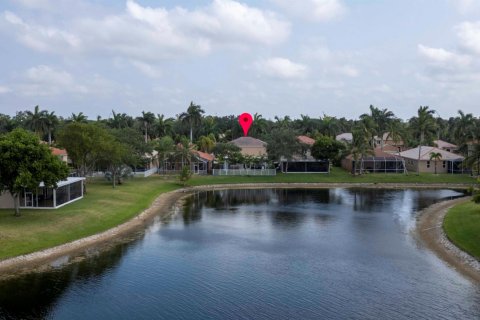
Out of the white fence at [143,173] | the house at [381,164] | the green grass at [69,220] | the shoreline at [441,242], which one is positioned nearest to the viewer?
the shoreline at [441,242]

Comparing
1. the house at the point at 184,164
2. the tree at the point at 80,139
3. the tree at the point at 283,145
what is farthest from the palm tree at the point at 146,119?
the tree at the point at 80,139

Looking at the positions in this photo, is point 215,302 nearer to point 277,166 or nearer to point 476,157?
point 476,157

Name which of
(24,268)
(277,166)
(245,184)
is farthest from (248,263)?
(277,166)

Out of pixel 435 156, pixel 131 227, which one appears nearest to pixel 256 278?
pixel 131 227

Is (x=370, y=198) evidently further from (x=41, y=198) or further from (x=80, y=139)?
(x=41, y=198)

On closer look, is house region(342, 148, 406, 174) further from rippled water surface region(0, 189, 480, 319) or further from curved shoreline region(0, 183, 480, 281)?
rippled water surface region(0, 189, 480, 319)

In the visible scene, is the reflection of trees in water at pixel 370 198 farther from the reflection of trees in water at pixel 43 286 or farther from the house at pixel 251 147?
the reflection of trees in water at pixel 43 286
